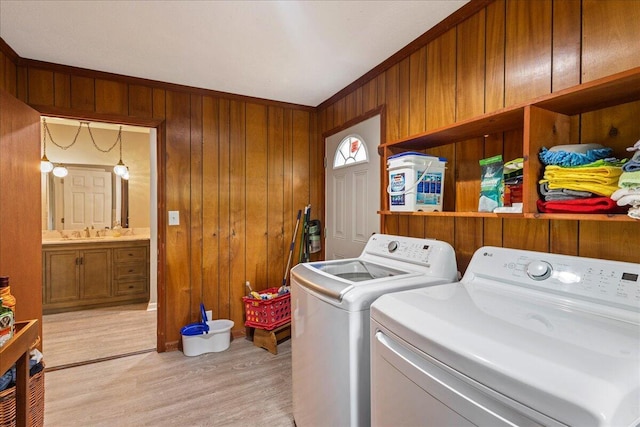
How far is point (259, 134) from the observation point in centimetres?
299

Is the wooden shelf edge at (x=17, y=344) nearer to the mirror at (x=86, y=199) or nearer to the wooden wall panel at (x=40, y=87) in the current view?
the wooden wall panel at (x=40, y=87)

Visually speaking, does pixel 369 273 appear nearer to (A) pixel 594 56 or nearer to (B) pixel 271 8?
(A) pixel 594 56

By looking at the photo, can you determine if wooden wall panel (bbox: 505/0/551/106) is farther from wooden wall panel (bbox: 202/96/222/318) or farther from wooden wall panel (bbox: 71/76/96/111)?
wooden wall panel (bbox: 71/76/96/111)

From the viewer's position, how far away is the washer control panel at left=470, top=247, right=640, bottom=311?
950 mm

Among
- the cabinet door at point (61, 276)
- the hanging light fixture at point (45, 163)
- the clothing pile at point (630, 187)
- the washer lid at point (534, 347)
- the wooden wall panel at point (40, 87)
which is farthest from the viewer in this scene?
the hanging light fixture at point (45, 163)

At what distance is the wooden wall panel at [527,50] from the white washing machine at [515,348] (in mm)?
706

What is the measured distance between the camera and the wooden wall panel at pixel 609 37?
3.48 ft

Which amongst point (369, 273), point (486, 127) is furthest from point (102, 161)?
point (486, 127)

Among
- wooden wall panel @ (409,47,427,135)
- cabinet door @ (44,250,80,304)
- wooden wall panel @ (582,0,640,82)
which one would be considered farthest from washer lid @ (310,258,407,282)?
cabinet door @ (44,250,80,304)

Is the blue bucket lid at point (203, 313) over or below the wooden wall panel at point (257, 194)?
below

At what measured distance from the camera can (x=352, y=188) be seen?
262 centimetres

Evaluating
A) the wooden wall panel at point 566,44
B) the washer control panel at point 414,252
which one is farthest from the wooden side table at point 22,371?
the wooden wall panel at point 566,44

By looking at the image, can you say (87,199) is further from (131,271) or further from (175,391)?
(175,391)

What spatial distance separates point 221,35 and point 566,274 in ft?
6.72
